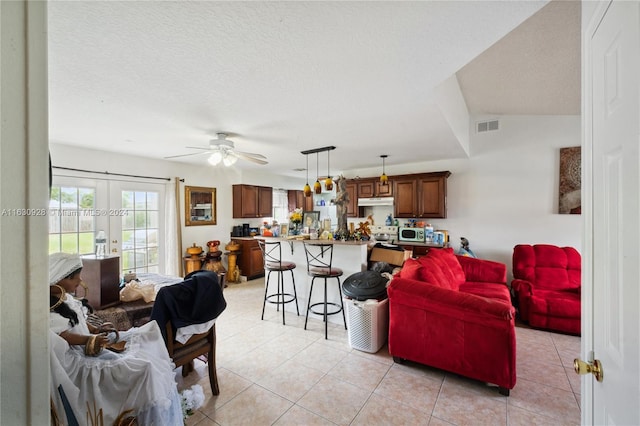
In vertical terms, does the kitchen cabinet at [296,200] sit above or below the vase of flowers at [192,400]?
above

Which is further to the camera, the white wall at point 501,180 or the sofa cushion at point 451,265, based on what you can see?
the white wall at point 501,180

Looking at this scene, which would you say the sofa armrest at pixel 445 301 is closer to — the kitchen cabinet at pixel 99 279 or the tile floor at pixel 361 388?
the tile floor at pixel 361 388

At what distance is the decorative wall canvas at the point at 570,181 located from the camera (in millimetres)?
3975

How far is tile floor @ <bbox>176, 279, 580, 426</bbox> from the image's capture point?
6.29 ft

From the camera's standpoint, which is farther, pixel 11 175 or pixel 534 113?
pixel 534 113

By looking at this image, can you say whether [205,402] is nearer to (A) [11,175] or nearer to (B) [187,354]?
(B) [187,354]

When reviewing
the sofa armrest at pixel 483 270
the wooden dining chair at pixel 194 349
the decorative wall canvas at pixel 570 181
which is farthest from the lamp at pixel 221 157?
the decorative wall canvas at pixel 570 181

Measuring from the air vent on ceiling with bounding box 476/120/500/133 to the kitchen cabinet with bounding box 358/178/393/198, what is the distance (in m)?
1.75

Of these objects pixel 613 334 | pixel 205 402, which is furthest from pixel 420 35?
pixel 205 402

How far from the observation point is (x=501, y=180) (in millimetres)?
4582

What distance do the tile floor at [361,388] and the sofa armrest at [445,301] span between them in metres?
0.62

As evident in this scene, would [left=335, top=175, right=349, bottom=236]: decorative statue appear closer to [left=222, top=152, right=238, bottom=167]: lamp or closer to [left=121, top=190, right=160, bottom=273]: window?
[left=222, top=152, right=238, bottom=167]: lamp

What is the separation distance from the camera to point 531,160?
4.34 metres

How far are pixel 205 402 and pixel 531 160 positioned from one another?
535 cm
